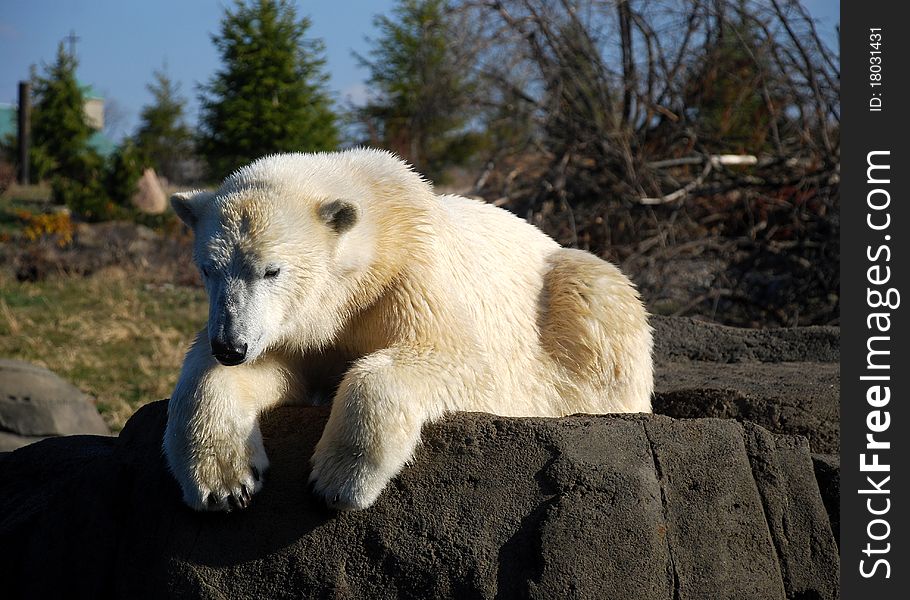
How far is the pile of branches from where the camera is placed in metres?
7.57

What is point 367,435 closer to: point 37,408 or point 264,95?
point 37,408

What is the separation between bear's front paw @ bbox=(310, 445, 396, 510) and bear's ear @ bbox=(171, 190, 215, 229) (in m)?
0.94

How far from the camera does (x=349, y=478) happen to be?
8.40 feet

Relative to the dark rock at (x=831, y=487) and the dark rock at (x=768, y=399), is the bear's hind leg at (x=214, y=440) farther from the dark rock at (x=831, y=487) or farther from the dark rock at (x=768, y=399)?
the dark rock at (x=768, y=399)

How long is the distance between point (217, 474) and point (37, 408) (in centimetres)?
399

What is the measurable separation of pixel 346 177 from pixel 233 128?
56.3 ft

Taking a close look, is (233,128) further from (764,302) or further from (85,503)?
(85,503)

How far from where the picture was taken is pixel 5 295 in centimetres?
1052

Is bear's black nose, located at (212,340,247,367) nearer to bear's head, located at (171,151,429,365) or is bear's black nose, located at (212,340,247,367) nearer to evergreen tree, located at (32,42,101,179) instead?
bear's head, located at (171,151,429,365)

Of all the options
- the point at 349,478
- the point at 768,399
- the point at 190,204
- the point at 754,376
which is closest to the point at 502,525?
the point at 349,478

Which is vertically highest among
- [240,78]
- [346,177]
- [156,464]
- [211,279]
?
[240,78]

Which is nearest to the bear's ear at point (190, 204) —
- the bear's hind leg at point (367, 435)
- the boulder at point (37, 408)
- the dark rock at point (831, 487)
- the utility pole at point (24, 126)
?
the bear's hind leg at point (367, 435)

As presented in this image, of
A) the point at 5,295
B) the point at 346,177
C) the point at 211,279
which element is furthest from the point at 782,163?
the point at 5,295

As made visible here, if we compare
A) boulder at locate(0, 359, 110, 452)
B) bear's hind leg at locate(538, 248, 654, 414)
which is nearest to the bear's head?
bear's hind leg at locate(538, 248, 654, 414)
